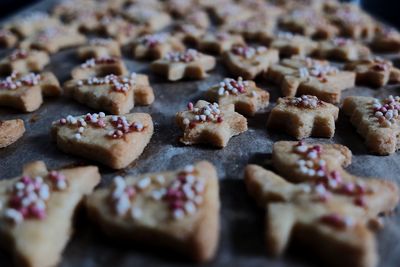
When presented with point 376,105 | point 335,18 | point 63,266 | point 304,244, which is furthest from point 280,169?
point 335,18

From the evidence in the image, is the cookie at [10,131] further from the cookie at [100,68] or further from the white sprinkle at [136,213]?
the white sprinkle at [136,213]

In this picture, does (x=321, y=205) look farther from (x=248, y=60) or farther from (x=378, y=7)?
(x=378, y=7)

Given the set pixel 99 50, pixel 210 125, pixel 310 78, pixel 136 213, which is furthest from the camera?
pixel 99 50

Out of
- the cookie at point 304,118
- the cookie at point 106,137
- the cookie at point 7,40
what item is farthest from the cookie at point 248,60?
the cookie at point 7,40

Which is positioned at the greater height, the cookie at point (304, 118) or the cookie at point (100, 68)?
the cookie at point (304, 118)

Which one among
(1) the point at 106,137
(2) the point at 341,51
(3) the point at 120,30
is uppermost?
(2) the point at 341,51

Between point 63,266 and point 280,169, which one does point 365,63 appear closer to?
point 280,169

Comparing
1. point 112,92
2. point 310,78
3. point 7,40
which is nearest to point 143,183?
point 112,92
